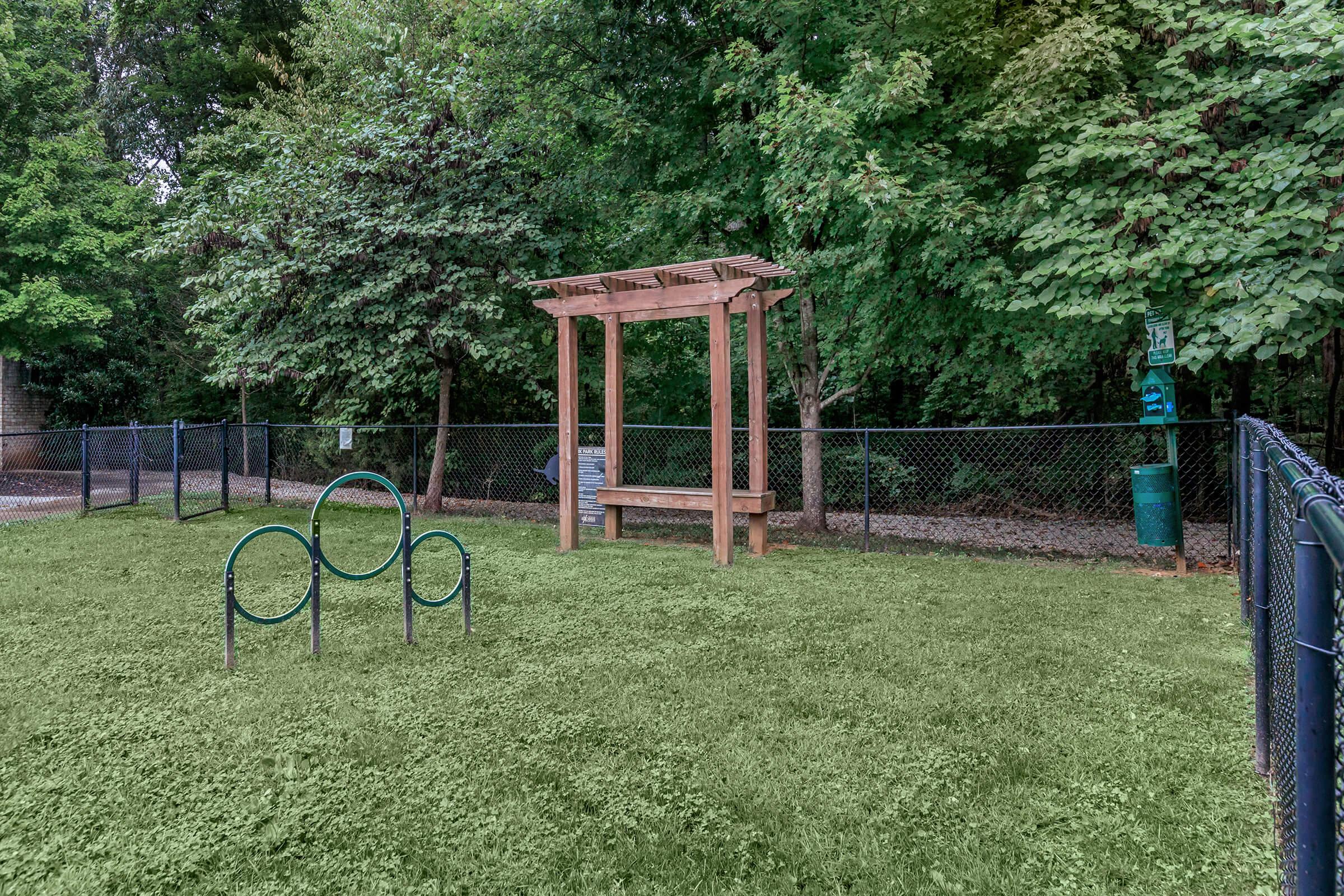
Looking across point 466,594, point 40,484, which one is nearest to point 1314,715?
point 466,594

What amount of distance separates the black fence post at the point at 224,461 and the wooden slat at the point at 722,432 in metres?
7.34

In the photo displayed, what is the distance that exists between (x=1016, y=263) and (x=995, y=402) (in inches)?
139

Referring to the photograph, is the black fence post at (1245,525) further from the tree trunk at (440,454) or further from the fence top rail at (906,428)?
the tree trunk at (440,454)

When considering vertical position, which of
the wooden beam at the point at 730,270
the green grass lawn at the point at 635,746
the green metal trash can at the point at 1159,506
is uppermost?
the wooden beam at the point at 730,270

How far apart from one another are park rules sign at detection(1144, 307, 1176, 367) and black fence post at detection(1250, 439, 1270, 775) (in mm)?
3400

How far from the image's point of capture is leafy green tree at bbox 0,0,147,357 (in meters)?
14.1

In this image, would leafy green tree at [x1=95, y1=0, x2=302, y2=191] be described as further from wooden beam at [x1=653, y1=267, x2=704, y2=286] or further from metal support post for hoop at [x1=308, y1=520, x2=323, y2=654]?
metal support post for hoop at [x1=308, y1=520, x2=323, y2=654]

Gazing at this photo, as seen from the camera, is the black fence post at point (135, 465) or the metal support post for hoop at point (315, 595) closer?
the metal support post for hoop at point (315, 595)

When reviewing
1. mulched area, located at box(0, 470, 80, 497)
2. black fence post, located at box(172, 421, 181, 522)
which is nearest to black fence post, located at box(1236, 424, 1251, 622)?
black fence post, located at box(172, 421, 181, 522)

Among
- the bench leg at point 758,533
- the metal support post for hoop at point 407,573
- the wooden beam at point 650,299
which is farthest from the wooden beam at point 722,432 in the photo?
the metal support post for hoop at point 407,573

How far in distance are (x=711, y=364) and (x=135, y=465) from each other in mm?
8558

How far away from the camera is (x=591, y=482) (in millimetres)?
9086

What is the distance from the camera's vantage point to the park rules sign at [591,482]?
8.99 meters

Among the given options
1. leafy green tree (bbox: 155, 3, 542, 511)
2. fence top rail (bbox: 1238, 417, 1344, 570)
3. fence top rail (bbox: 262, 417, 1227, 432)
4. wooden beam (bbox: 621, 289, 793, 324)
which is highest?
leafy green tree (bbox: 155, 3, 542, 511)
